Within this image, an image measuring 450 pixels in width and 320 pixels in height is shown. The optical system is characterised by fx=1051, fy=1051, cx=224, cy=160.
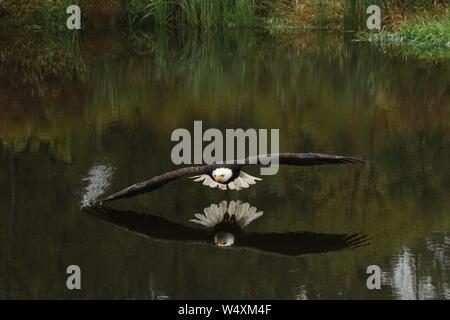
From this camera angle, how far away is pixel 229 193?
9.35 m

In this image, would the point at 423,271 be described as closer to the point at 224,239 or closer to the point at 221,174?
the point at 224,239

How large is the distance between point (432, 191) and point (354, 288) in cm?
266

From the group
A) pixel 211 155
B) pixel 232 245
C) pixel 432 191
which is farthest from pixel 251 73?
pixel 232 245

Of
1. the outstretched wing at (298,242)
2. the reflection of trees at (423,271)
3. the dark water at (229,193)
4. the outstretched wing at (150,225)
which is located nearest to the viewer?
the reflection of trees at (423,271)

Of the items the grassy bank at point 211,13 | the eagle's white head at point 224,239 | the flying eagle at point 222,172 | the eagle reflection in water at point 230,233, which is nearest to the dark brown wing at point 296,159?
the flying eagle at point 222,172

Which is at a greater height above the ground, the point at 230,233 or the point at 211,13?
the point at 211,13

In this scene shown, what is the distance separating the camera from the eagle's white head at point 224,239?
7.96m

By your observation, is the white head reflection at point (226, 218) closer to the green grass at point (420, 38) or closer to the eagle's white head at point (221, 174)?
the eagle's white head at point (221, 174)

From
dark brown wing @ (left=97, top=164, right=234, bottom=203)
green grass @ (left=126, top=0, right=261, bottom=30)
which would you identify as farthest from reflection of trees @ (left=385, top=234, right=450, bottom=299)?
green grass @ (left=126, top=0, right=261, bottom=30)

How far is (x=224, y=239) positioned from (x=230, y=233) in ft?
0.57

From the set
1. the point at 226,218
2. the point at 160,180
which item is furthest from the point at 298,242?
the point at 160,180
